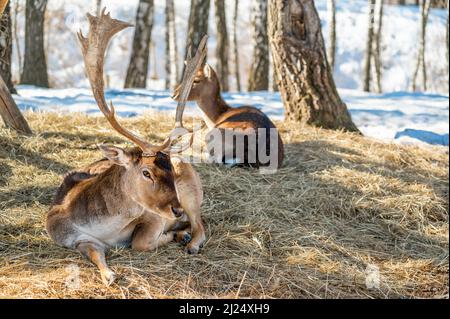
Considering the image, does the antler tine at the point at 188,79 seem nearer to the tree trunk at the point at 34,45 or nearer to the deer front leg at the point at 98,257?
the deer front leg at the point at 98,257

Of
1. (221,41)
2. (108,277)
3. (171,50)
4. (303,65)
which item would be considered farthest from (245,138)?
(171,50)

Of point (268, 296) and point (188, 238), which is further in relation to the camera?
point (188, 238)

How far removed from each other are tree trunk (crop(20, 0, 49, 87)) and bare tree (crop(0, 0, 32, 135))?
20.4ft

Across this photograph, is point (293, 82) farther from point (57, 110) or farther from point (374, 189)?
point (57, 110)

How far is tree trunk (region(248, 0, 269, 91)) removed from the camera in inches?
563

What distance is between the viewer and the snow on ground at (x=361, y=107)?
9469 millimetres

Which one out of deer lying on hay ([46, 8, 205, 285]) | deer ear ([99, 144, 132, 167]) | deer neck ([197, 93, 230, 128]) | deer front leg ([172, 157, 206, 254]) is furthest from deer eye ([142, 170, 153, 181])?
deer neck ([197, 93, 230, 128])

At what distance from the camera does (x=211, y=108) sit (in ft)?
29.0

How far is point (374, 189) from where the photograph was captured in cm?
674

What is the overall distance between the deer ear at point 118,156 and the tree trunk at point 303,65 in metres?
4.65

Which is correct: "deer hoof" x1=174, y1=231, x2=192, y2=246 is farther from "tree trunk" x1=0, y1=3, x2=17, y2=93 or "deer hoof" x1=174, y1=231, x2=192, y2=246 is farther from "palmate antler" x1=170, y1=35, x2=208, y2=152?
"tree trunk" x1=0, y1=3, x2=17, y2=93

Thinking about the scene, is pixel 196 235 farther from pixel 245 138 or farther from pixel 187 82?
pixel 245 138
